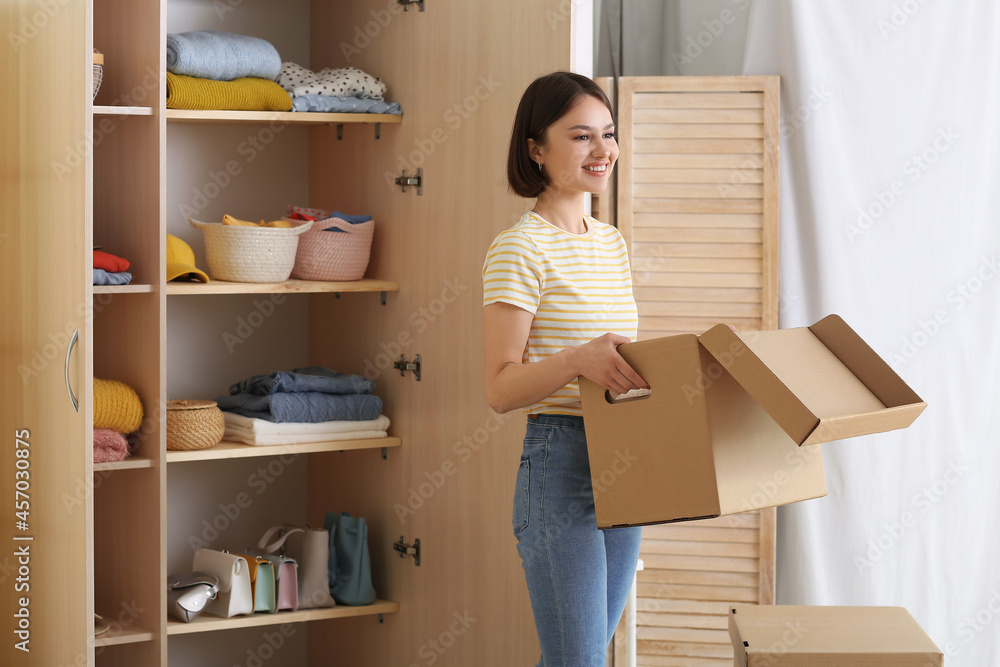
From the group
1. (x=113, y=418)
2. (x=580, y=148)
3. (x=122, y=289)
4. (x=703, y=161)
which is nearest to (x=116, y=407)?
(x=113, y=418)

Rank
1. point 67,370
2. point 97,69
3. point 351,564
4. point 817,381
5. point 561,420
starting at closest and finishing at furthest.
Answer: point 817,381 → point 561,420 → point 67,370 → point 97,69 → point 351,564

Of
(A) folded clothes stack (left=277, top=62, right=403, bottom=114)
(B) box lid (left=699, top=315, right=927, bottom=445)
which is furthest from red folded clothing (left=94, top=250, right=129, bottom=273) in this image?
(B) box lid (left=699, top=315, right=927, bottom=445)

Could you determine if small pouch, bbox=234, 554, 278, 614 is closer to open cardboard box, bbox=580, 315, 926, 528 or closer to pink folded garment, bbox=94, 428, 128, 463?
pink folded garment, bbox=94, 428, 128, 463

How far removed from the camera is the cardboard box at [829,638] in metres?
1.84

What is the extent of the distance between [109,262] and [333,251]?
0.57 metres

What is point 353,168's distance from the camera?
2836 mm

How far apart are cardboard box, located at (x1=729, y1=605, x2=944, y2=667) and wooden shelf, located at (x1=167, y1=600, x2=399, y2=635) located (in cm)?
97

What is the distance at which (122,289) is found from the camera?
2260 millimetres

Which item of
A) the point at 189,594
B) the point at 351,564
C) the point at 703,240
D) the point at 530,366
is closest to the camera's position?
the point at 530,366

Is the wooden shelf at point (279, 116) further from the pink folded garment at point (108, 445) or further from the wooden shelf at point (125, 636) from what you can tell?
the wooden shelf at point (125, 636)

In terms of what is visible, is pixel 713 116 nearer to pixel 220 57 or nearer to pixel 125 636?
pixel 220 57

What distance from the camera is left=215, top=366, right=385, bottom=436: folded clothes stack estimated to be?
8.38 feet

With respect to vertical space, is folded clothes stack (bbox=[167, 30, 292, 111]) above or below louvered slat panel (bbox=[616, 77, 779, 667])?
above

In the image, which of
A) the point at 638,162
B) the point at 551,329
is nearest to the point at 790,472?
the point at 551,329
